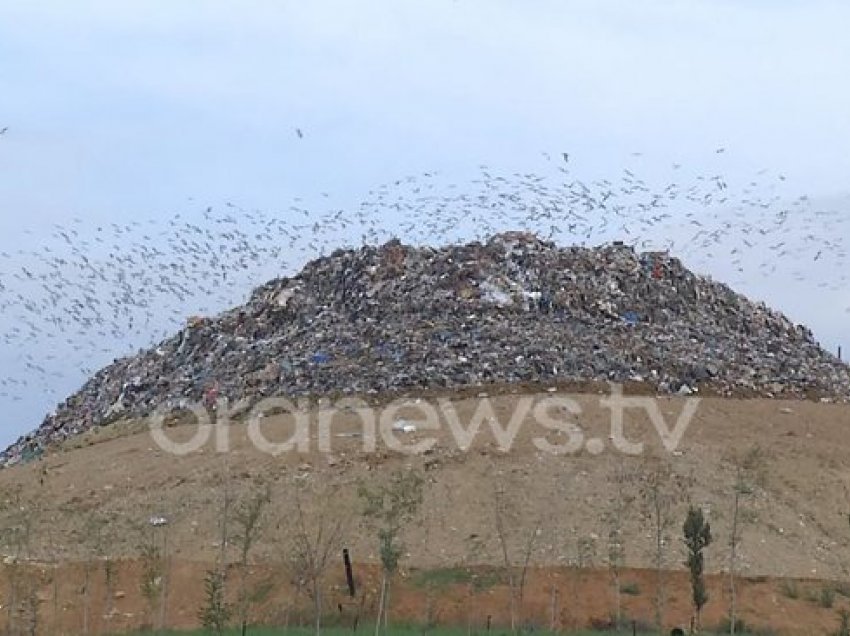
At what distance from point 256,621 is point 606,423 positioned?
23.8 feet

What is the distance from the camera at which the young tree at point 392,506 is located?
16.8 metres

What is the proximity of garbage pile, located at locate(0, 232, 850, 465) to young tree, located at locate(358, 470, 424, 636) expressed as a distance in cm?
434

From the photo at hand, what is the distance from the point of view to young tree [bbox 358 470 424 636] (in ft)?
55.1

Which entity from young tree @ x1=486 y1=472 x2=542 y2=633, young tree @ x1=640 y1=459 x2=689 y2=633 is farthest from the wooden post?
young tree @ x1=640 y1=459 x2=689 y2=633

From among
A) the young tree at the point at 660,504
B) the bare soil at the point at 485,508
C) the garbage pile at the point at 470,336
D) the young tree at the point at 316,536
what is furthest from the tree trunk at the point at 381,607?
the garbage pile at the point at 470,336

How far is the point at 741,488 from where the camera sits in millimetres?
19531

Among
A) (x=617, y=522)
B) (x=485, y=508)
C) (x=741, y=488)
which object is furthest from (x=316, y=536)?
(x=741, y=488)

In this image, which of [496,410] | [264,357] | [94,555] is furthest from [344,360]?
[94,555]

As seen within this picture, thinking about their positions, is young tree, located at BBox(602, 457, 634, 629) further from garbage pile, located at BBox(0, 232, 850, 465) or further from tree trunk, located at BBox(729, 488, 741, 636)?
garbage pile, located at BBox(0, 232, 850, 465)

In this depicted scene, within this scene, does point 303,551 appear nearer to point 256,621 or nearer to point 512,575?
point 256,621

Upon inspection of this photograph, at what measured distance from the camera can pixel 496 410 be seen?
22.2 m

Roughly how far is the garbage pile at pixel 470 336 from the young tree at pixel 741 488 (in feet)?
10.1

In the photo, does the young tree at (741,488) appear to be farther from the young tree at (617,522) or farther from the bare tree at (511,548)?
the bare tree at (511,548)

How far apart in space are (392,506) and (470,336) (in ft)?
25.7
